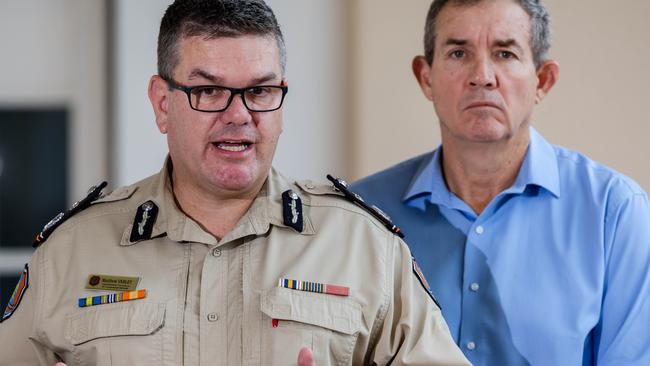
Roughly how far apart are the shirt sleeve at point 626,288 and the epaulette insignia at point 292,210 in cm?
76

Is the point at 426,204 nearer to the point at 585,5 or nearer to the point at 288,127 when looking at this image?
the point at 288,127

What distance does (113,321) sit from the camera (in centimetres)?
171

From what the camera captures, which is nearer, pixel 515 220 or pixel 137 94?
pixel 515 220

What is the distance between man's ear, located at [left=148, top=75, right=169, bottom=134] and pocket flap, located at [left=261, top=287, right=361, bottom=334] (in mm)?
410

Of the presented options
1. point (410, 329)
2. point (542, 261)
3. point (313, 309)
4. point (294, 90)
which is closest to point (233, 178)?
point (313, 309)

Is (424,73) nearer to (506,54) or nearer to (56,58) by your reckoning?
(506,54)

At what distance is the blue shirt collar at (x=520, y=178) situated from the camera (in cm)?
218

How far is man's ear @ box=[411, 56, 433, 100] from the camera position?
7.56 ft

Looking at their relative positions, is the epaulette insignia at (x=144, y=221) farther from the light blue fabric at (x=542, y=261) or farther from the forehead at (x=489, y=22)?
the forehead at (x=489, y=22)

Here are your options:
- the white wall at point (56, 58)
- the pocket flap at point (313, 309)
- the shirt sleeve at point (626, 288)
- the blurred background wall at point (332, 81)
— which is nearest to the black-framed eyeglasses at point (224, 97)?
the pocket flap at point (313, 309)

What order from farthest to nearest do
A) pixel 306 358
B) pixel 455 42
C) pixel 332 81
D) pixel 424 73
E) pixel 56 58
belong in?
pixel 56 58
pixel 332 81
pixel 424 73
pixel 455 42
pixel 306 358

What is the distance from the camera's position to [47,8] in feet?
10.4

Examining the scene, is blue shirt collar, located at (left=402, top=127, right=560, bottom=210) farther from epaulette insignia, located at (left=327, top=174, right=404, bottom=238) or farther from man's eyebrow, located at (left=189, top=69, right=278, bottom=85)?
man's eyebrow, located at (left=189, top=69, right=278, bottom=85)

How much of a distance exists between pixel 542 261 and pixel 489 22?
0.57 m
